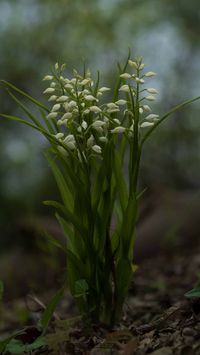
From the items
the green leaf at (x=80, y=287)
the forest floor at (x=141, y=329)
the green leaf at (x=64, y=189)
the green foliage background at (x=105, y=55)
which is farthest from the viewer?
the green foliage background at (x=105, y=55)

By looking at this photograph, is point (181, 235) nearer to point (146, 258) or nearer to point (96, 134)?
point (146, 258)

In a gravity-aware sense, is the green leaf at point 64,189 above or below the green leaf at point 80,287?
above

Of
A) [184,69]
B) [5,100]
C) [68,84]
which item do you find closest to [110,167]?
[68,84]

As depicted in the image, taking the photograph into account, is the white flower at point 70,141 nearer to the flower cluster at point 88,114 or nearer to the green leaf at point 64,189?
the flower cluster at point 88,114

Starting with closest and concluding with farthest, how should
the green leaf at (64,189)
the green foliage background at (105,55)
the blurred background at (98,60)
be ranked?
the green leaf at (64,189) < the blurred background at (98,60) < the green foliage background at (105,55)

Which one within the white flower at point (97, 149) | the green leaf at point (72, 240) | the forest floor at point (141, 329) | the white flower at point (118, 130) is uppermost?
the white flower at point (118, 130)

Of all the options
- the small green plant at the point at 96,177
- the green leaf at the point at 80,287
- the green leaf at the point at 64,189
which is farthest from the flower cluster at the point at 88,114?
the green leaf at the point at 80,287

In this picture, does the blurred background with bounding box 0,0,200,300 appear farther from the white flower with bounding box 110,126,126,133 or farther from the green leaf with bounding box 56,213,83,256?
the white flower with bounding box 110,126,126,133
